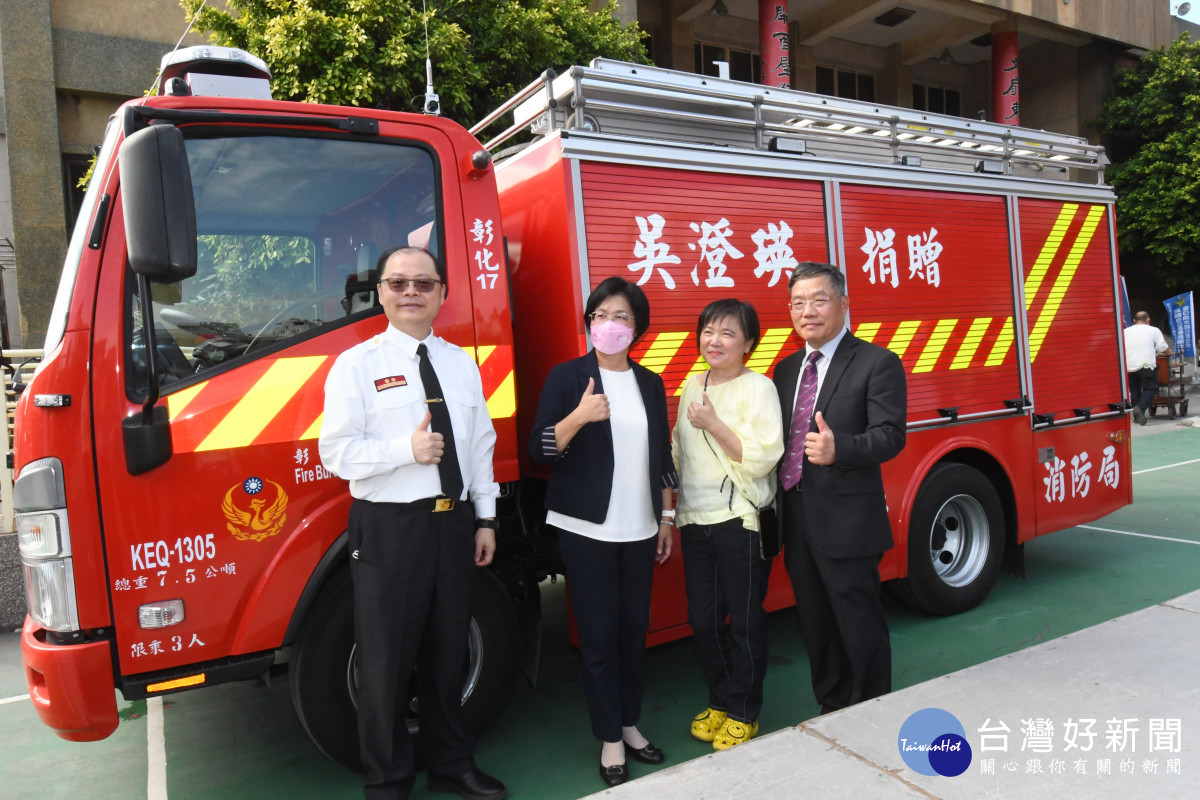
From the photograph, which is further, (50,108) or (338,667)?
(50,108)

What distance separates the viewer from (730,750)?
8.46 feet

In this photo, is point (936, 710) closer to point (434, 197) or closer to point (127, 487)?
point (434, 197)

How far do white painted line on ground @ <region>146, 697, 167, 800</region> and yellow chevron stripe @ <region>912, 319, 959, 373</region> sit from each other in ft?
12.5

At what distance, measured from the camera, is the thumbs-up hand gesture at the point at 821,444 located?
2.71 m

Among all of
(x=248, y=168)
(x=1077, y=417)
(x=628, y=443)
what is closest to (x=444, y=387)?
(x=628, y=443)

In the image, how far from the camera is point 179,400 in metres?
2.54

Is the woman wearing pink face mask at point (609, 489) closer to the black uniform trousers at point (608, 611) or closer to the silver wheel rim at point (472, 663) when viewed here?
the black uniform trousers at point (608, 611)

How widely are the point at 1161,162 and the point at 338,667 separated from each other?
Result: 2029cm

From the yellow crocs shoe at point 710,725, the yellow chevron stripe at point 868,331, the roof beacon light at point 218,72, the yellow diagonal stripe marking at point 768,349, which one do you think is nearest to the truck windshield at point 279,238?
the roof beacon light at point 218,72

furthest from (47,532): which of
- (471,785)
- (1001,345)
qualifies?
(1001,345)

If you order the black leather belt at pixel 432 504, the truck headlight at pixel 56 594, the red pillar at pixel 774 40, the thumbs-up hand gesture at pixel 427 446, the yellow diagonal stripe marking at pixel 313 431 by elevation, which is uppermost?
the red pillar at pixel 774 40

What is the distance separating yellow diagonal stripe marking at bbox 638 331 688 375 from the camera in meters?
3.38

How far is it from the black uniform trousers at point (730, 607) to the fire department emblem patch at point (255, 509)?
4.78 feet

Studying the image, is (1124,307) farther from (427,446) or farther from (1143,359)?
(427,446)
